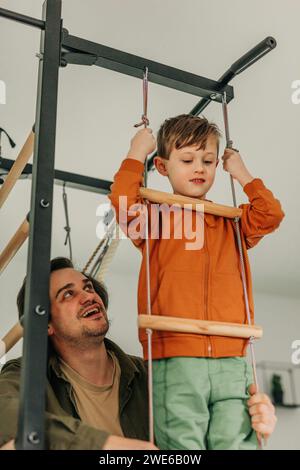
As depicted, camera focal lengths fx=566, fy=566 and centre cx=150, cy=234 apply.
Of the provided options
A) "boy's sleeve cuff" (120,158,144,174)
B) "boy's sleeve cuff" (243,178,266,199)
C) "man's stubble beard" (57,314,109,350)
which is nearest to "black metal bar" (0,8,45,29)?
"boy's sleeve cuff" (120,158,144,174)

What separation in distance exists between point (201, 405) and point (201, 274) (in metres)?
0.31

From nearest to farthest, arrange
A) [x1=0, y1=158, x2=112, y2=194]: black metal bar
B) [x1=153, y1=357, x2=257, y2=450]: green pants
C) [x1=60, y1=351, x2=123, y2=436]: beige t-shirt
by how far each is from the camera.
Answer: [x1=153, y1=357, x2=257, y2=450]: green pants
[x1=60, y1=351, x2=123, y2=436]: beige t-shirt
[x1=0, y1=158, x2=112, y2=194]: black metal bar

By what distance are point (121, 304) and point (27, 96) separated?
177cm

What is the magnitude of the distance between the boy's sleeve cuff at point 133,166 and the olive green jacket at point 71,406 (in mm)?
590

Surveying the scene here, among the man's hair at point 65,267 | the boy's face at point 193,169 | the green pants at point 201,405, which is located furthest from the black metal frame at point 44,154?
the man's hair at point 65,267

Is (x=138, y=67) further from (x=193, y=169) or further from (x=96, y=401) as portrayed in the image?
(x=96, y=401)

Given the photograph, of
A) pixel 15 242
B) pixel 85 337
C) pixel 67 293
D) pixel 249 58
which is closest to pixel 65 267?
pixel 67 293

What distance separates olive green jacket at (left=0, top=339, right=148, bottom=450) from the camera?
1.13 metres

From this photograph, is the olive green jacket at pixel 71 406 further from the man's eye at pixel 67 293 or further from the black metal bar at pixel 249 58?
the black metal bar at pixel 249 58

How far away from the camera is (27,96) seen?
6.88ft

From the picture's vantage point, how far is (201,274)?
55.0 inches

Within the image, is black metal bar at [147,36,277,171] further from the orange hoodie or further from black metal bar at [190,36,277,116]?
the orange hoodie

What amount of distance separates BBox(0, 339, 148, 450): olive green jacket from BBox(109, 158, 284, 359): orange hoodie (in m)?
0.28

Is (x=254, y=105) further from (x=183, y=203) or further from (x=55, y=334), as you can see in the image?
(x=55, y=334)
